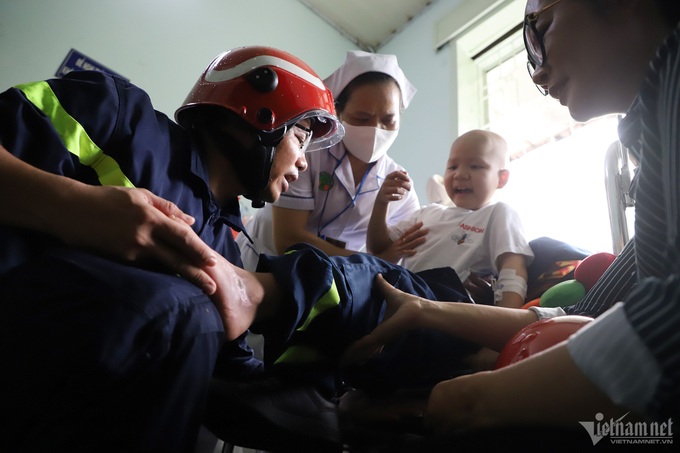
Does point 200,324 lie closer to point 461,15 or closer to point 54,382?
point 54,382

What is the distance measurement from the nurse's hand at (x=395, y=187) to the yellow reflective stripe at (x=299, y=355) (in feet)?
2.78

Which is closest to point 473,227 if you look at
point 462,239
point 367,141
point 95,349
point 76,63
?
point 462,239

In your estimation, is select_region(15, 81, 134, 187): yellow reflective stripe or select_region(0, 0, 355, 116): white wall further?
select_region(0, 0, 355, 116): white wall

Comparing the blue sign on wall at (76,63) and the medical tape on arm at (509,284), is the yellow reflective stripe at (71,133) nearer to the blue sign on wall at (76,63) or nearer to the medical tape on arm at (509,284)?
the medical tape on arm at (509,284)

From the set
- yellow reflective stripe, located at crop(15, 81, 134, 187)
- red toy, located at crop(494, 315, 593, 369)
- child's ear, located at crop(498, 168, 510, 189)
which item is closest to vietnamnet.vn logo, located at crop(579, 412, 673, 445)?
red toy, located at crop(494, 315, 593, 369)

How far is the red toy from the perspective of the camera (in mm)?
746

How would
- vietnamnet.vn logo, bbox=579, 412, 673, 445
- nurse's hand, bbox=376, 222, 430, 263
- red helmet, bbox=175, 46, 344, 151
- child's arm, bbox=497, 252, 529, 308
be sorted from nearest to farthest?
vietnamnet.vn logo, bbox=579, 412, 673, 445
red helmet, bbox=175, 46, 344, 151
child's arm, bbox=497, 252, 529, 308
nurse's hand, bbox=376, 222, 430, 263

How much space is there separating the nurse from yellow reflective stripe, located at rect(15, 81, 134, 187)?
3.00 ft

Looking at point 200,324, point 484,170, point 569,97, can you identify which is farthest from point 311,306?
point 484,170

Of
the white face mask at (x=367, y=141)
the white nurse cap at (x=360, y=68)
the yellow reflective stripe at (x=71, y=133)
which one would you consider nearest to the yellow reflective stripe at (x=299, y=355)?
the yellow reflective stripe at (x=71, y=133)

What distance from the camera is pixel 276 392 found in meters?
0.77

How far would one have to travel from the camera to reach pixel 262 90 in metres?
1.21

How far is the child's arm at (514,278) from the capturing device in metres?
1.45

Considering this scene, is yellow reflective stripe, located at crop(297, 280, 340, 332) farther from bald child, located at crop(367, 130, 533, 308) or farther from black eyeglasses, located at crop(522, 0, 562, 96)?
bald child, located at crop(367, 130, 533, 308)
